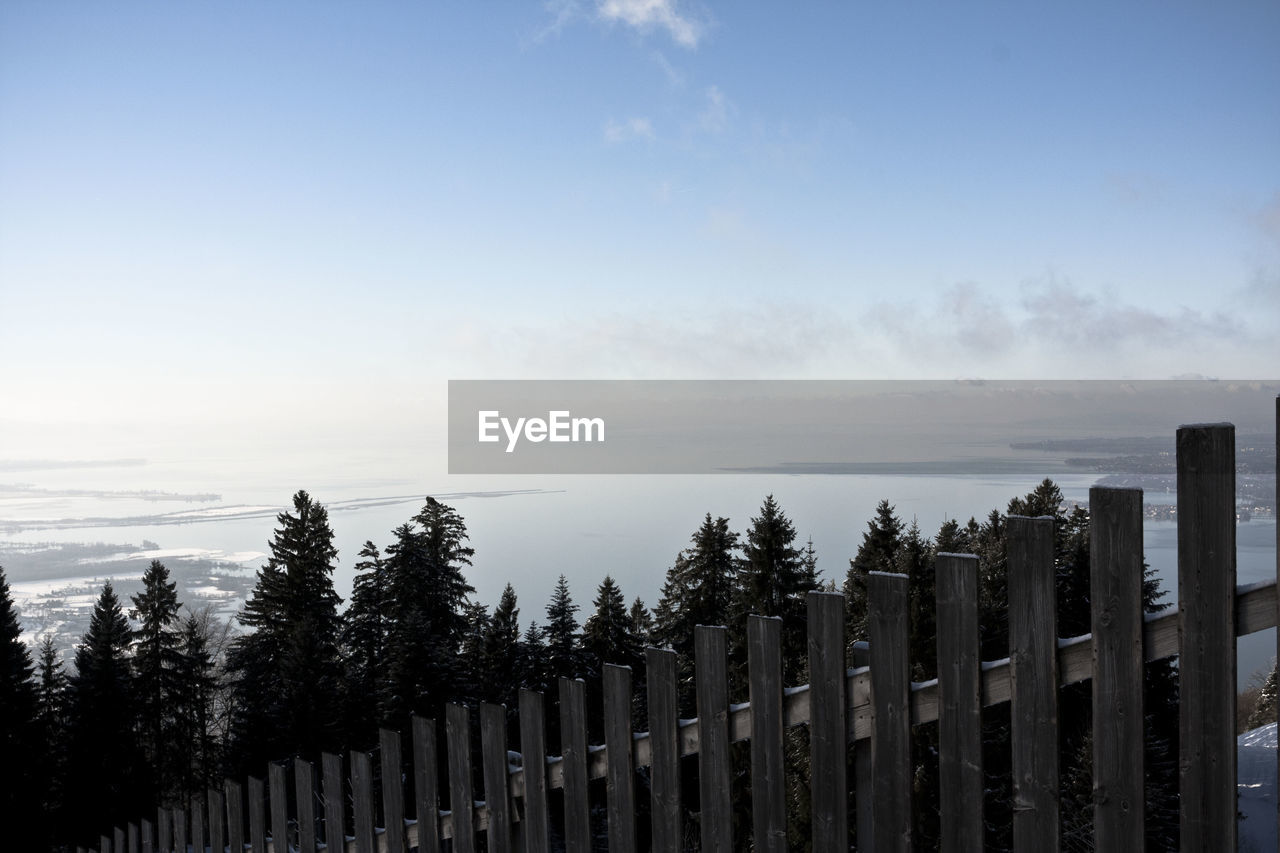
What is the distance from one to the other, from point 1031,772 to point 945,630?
413 millimetres

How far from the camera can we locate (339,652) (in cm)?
3194

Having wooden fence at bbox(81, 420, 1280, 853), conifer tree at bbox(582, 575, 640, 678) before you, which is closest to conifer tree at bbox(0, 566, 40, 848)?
conifer tree at bbox(582, 575, 640, 678)

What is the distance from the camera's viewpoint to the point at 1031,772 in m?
2.26

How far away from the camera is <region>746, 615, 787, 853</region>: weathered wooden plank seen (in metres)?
2.64

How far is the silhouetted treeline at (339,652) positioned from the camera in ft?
83.1

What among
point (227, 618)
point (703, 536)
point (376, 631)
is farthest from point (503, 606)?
point (227, 618)

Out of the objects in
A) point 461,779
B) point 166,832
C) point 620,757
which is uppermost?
point 620,757

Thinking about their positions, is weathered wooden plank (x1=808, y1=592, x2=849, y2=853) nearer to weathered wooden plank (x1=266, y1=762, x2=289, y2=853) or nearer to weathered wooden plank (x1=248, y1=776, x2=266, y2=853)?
weathered wooden plank (x1=266, y1=762, x2=289, y2=853)

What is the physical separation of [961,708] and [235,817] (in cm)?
439

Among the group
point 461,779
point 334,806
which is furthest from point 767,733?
point 334,806

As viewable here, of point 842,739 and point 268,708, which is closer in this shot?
point 842,739

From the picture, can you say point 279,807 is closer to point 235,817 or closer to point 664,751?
point 235,817

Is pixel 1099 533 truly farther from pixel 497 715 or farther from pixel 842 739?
pixel 497 715

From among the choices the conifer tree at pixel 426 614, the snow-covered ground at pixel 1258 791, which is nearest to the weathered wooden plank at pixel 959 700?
the snow-covered ground at pixel 1258 791
